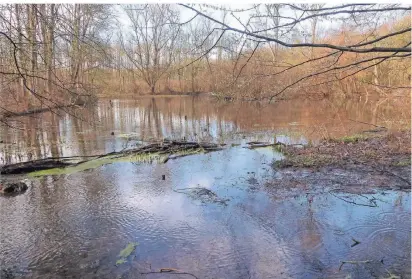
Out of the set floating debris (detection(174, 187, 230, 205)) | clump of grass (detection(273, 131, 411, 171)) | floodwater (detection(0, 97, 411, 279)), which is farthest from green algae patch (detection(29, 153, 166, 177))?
clump of grass (detection(273, 131, 411, 171))

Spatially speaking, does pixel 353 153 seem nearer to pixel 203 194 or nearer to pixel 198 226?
pixel 203 194

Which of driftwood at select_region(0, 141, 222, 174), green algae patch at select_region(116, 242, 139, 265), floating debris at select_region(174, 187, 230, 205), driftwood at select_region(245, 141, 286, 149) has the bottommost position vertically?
green algae patch at select_region(116, 242, 139, 265)

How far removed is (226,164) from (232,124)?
696 cm

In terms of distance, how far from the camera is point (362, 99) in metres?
25.4

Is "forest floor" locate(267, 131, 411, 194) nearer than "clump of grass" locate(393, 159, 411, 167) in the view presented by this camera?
Yes

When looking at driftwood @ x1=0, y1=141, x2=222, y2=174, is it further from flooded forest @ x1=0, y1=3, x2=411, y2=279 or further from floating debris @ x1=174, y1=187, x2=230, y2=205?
floating debris @ x1=174, y1=187, x2=230, y2=205

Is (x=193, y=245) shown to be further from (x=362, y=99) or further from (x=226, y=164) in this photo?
(x=362, y=99)

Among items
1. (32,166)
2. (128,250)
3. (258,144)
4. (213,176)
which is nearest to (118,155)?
(32,166)

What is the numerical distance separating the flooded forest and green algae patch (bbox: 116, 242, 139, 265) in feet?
0.08

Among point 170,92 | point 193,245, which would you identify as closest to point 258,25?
point 193,245

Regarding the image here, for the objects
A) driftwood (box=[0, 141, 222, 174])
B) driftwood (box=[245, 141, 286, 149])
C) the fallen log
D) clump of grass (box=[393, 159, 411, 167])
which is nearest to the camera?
clump of grass (box=[393, 159, 411, 167])

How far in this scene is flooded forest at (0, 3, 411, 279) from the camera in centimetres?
294

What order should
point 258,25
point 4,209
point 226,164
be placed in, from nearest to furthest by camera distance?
point 258,25 < point 4,209 < point 226,164

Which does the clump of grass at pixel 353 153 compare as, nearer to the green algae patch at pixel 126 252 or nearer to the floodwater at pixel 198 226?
the floodwater at pixel 198 226
